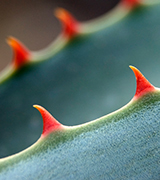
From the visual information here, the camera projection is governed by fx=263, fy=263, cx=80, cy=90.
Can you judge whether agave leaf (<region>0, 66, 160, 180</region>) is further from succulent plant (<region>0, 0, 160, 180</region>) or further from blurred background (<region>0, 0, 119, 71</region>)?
blurred background (<region>0, 0, 119, 71</region>)

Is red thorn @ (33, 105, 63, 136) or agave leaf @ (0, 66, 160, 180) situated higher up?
red thorn @ (33, 105, 63, 136)

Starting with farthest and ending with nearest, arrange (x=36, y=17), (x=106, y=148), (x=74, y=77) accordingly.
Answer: (x=36, y=17) → (x=74, y=77) → (x=106, y=148)

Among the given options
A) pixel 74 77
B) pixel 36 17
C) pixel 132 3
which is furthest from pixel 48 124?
pixel 36 17

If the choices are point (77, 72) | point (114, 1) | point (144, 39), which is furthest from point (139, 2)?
point (114, 1)

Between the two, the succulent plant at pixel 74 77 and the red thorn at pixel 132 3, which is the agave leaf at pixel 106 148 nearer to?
the succulent plant at pixel 74 77

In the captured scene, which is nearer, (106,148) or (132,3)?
(106,148)

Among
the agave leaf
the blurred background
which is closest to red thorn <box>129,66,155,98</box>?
the agave leaf

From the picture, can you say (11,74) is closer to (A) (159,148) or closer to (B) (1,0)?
(A) (159,148)

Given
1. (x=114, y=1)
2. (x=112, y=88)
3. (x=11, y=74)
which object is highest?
(x=11, y=74)

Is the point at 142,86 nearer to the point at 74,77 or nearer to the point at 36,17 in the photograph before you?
the point at 74,77
